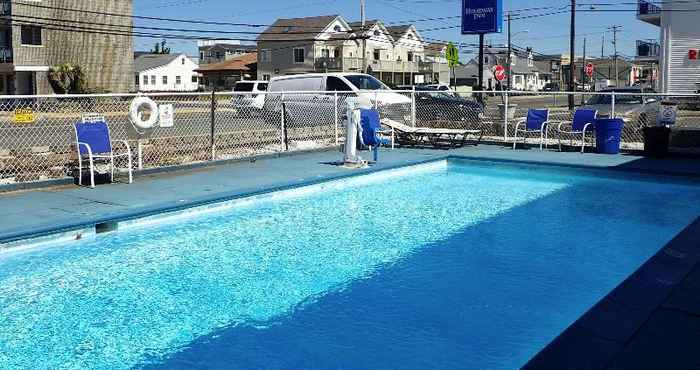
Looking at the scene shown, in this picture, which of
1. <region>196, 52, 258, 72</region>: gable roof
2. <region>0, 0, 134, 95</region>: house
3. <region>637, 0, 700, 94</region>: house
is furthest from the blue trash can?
<region>196, 52, 258, 72</region>: gable roof

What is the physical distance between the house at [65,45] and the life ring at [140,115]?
3281cm

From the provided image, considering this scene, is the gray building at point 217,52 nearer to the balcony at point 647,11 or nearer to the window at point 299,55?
the window at point 299,55

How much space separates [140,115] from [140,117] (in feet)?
0.14

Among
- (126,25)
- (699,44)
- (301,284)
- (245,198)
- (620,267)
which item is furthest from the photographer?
(126,25)

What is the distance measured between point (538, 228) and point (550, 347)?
461 cm

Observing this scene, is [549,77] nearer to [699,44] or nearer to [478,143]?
[699,44]

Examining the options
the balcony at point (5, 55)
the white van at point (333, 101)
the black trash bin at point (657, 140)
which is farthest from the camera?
the balcony at point (5, 55)

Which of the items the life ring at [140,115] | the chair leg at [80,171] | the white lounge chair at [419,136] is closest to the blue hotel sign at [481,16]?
the white lounge chair at [419,136]

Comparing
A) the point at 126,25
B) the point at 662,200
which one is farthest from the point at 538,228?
→ the point at 126,25

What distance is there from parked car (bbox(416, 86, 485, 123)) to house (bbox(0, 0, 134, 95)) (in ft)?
90.0

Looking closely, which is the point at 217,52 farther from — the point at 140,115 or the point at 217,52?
the point at 140,115

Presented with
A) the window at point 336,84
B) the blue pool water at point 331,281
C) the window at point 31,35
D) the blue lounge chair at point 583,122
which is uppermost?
the window at point 31,35

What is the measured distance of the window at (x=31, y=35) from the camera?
131ft

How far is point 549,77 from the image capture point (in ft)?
374
